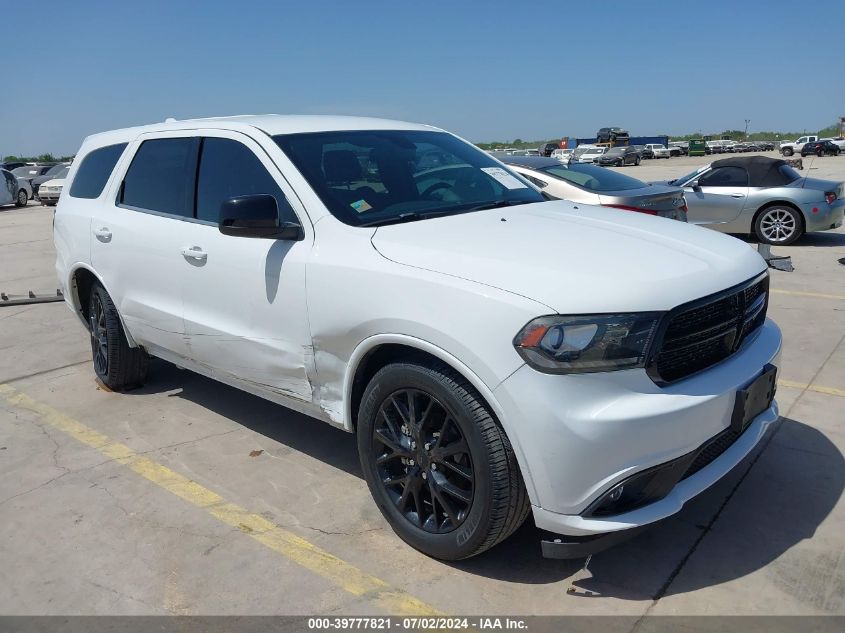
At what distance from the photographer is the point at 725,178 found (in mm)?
12031

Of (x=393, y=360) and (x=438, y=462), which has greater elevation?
(x=393, y=360)

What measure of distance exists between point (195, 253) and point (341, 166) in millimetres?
981

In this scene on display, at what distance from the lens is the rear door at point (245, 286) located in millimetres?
3607

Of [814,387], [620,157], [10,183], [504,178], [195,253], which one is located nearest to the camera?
[195,253]

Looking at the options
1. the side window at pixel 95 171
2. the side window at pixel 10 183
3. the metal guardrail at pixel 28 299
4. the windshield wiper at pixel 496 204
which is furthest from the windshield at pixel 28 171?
the windshield wiper at pixel 496 204

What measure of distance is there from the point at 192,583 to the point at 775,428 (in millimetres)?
3357

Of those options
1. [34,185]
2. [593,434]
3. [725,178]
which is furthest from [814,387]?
[34,185]

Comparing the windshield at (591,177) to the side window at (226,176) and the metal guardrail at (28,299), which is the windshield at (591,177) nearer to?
the side window at (226,176)

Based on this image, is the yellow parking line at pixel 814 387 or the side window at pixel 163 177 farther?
the yellow parking line at pixel 814 387

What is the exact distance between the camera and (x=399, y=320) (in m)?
3.03

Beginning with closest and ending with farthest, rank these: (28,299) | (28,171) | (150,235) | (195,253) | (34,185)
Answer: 1. (195,253)
2. (150,235)
3. (28,299)
4. (34,185)
5. (28,171)

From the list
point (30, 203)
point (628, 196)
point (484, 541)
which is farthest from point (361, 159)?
point (30, 203)

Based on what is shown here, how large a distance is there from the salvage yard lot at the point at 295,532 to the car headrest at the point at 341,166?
160 cm

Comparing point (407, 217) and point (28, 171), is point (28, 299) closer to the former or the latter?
point (407, 217)
